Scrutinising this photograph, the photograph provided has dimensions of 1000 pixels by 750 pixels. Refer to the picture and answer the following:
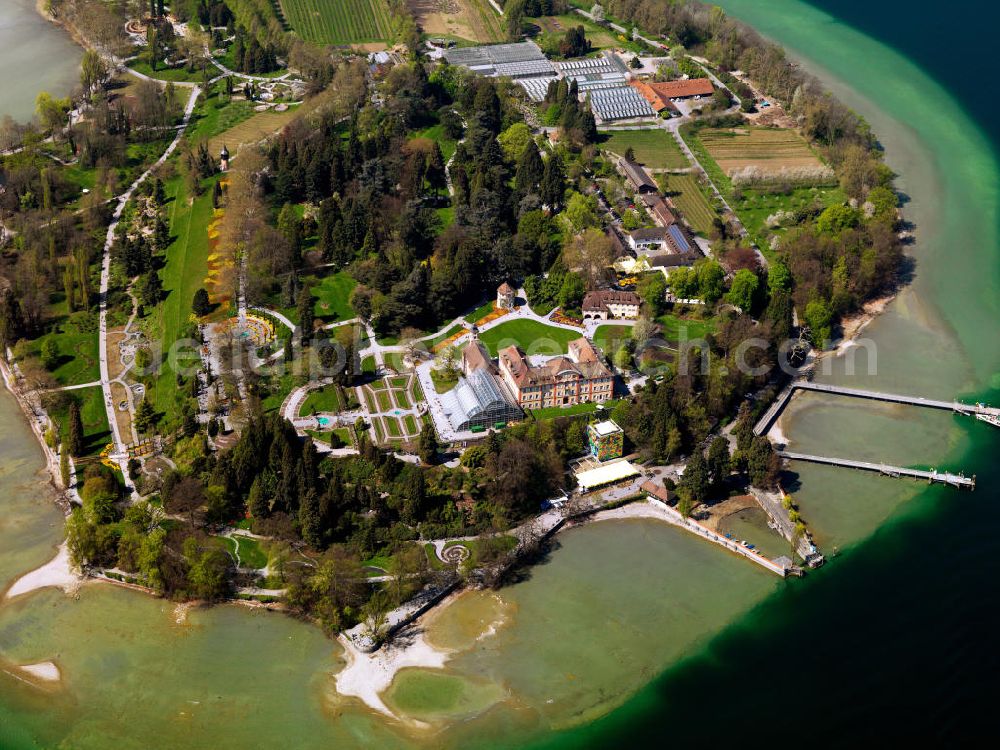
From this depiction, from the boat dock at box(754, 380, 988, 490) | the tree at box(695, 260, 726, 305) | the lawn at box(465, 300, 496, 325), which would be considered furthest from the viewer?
the tree at box(695, 260, 726, 305)

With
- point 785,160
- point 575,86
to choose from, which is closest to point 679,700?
point 785,160

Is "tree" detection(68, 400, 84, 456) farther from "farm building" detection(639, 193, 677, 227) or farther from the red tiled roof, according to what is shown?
the red tiled roof

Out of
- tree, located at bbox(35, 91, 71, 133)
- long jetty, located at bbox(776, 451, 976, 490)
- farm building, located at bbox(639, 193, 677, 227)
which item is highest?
tree, located at bbox(35, 91, 71, 133)

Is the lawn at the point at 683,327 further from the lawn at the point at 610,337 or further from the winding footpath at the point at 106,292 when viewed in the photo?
the winding footpath at the point at 106,292

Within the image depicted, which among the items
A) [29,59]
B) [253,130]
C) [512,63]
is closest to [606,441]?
[253,130]

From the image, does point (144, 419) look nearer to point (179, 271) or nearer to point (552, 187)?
point (179, 271)

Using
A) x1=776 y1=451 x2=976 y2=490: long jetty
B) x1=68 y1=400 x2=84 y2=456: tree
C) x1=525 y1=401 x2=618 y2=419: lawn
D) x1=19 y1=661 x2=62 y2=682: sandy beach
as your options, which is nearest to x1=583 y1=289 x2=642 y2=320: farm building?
x1=525 y1=401 x2=618 y2=419: lawn
